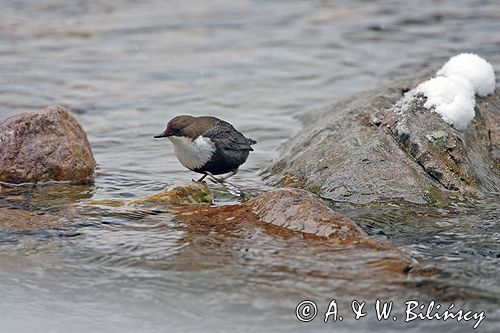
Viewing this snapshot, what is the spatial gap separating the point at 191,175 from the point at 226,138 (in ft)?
3.08

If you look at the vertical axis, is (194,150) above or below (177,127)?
below

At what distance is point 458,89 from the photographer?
24.4ft

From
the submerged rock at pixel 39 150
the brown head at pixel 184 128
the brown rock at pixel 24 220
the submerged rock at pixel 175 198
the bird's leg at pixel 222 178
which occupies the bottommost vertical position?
the bird's leg at pixel 222 178

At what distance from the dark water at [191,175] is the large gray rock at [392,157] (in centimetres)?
25

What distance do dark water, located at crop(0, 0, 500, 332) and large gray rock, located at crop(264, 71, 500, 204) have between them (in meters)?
0.25

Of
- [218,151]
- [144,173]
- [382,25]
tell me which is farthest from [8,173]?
[382,25]

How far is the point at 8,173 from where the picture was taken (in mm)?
7051

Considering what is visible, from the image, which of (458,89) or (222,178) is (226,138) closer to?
(222,178)

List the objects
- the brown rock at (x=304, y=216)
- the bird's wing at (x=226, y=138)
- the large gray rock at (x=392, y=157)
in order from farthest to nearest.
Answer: the bird's wing at (x=226, y=138), the large gray rock at (x=392, y=157), the brown rock at (x=304, y=216)

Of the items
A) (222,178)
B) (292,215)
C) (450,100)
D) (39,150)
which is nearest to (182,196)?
(222,178)

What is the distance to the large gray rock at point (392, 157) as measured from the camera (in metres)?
6.55

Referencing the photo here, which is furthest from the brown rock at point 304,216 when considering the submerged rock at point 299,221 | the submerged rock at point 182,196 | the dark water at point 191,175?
the submerged rock at point 182,196

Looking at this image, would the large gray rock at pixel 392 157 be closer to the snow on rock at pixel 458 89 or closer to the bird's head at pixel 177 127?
the snow on rock at pixel 458 89

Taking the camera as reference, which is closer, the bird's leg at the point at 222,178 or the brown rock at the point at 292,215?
the brown rock at the point at 292,215
